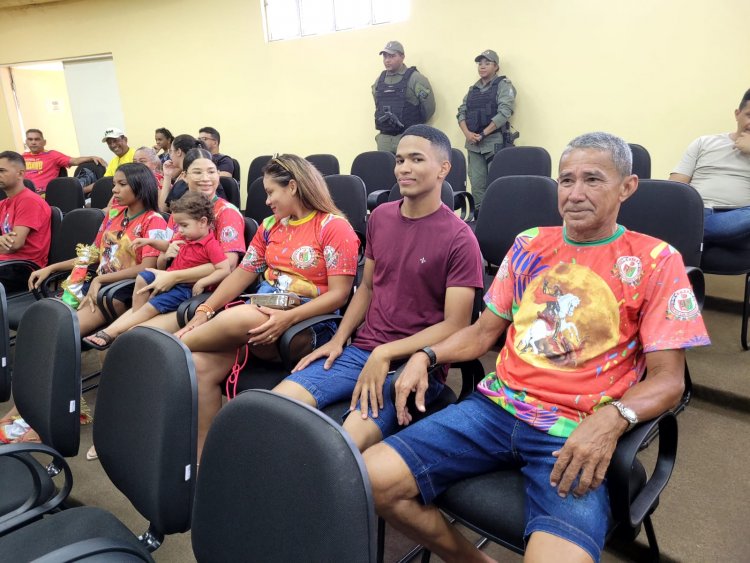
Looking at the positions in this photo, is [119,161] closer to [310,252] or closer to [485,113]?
[485,113]

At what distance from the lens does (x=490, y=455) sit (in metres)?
1.20

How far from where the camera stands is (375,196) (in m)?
3.58

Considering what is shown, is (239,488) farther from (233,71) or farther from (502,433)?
(233,71)

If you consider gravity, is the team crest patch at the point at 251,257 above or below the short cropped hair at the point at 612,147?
below

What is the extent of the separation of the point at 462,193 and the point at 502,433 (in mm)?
2518

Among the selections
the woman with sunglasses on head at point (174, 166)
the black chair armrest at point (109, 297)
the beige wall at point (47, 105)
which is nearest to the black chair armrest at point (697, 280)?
the black chair armrest at point (109, 297)

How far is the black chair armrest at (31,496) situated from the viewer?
1.22 meters

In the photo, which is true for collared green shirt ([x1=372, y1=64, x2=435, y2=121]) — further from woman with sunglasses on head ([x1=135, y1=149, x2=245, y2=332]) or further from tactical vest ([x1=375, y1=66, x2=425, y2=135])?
woman with sunglasses on head ([x1=135, y1=149, x2=245, y2=332])

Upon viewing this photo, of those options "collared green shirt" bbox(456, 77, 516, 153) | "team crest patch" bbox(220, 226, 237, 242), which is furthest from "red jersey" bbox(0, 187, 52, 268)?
"collared green shirt" bbox(456, 77, 516, 153)

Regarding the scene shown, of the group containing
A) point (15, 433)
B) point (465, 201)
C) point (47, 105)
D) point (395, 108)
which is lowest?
point (15, 433)

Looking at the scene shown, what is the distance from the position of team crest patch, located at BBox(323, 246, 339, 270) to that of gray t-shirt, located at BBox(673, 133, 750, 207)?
1776mm

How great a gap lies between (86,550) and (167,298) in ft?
5.24

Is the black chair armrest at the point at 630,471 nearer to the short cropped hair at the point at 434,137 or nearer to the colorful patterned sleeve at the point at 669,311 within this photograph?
the colorful patterned sleeve at the point at 669,311

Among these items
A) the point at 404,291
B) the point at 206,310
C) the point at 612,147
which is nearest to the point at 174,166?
the point at 206,310
